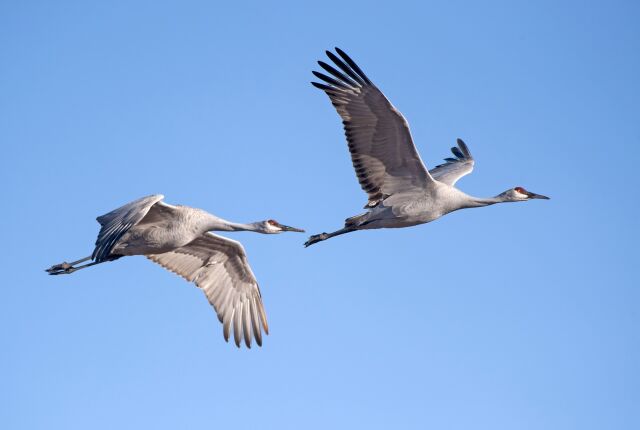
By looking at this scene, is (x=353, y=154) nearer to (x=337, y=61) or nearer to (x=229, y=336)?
(x=337, y=61)

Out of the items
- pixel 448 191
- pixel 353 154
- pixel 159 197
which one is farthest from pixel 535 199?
pixel 159 197

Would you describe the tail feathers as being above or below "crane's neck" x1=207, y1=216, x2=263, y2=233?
below

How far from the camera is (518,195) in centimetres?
1667

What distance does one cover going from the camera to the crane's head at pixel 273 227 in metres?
16.4

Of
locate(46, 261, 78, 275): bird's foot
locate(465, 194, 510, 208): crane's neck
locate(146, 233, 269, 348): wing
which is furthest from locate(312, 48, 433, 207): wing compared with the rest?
locate(46, 261, 78, 275): bird's foot

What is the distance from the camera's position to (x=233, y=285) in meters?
16.9

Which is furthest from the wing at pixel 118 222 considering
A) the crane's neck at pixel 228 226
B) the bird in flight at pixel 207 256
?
the crane's neck at pixel 228 226

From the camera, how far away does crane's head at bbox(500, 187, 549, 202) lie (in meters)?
16.6

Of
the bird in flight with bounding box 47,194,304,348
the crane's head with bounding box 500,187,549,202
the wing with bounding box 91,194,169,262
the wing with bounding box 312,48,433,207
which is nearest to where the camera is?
the wing with bounding box 91,194,169,262

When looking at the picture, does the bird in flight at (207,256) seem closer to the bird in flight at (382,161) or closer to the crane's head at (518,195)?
the bird in flight at (382,161)

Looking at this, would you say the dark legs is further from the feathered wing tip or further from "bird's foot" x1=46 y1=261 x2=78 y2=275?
the feathered wing tip

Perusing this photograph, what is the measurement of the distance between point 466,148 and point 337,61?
458 centimetres

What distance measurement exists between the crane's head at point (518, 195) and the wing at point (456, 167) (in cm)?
86

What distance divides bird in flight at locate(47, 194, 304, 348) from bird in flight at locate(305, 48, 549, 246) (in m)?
1.49
